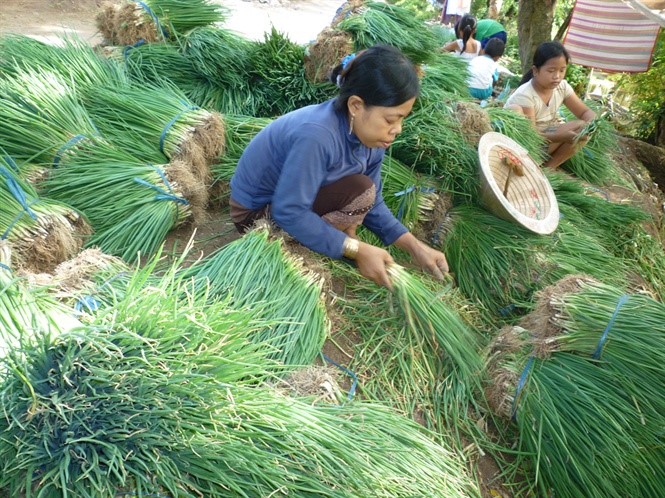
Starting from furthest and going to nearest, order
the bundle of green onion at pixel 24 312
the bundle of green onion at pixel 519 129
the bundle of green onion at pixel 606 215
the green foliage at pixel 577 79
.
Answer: the green foliage at pixel 577 79 < the bundle of green onion at pixel 519 129 < the bundle of green onion at pixel 606 215 < the bundle of green onion at pixel 24 312

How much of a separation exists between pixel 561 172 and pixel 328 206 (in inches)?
83.4

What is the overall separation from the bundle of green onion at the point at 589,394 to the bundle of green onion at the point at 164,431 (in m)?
0.59

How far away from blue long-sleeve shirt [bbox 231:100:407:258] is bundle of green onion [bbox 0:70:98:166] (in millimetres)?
923

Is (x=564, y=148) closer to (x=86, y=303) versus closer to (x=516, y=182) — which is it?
(x=516, y=182)

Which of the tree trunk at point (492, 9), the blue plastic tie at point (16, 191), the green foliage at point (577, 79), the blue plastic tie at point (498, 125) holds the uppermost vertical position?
the blue plastic tie at point (16, 191)

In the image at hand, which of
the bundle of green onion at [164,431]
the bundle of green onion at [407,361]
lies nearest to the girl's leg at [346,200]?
the bundle of green onion at [407,361]

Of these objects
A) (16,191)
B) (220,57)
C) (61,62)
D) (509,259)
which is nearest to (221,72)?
(220,57)

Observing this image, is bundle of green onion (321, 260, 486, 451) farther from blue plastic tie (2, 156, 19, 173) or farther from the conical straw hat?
blue plastic tie (2, 156, 19, 173)

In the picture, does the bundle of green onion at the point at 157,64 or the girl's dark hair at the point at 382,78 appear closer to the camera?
the girl's dark hair at the point at 382,78

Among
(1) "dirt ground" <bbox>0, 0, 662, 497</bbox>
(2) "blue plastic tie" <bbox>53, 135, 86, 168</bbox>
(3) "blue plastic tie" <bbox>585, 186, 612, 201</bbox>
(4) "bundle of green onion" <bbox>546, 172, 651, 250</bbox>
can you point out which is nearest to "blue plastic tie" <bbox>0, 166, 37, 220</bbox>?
(2) "blue plastic tie" <bbox>53, 135, 86, 168</bbox>

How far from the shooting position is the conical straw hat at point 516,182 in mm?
2799

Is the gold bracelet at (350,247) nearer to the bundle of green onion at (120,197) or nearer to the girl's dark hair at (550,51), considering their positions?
the bundle of green onion at (120,197)

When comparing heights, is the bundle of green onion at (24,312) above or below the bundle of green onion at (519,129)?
above

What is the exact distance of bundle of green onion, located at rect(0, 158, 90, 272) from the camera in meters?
2.13
